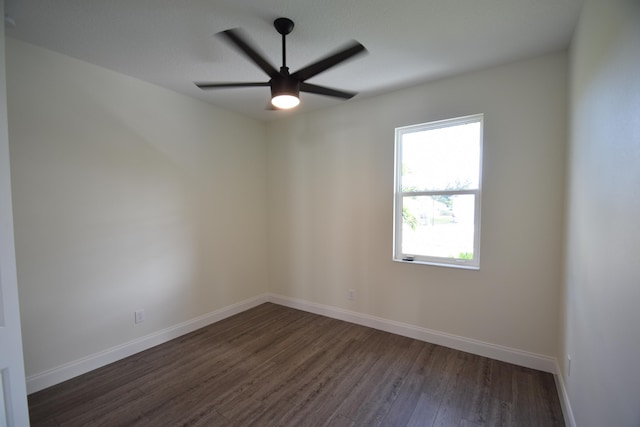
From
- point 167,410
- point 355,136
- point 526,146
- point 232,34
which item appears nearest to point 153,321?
point 167,410

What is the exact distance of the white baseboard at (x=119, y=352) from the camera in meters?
2.17

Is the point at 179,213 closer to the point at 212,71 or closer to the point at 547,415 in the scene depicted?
the point at 212,71

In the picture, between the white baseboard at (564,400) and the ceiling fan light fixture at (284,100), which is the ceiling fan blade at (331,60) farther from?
the white baseboard at (564,400)

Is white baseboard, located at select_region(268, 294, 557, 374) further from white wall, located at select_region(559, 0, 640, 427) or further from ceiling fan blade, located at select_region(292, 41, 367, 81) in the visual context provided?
ceiling fan blade, located at select_region(292, 41, 367, 81)

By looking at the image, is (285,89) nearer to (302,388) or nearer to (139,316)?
(302,388)

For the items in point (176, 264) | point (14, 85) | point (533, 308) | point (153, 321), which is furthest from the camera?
point (176, 264)

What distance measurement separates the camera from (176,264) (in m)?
3.08

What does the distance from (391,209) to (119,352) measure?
3081mm

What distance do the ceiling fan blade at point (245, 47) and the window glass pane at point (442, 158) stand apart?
6.10 ft

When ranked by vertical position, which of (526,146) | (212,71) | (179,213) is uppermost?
(212,71)

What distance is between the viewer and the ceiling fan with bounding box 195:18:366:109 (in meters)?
1.53

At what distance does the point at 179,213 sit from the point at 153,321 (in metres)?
1.17

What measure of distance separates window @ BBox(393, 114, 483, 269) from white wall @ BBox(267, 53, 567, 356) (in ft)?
0.37

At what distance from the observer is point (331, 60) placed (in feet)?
5.39
